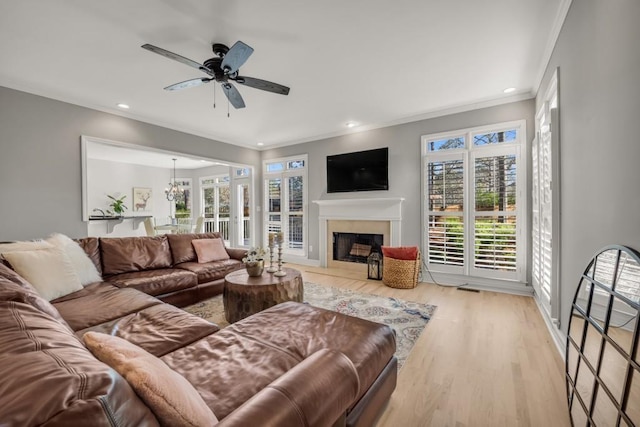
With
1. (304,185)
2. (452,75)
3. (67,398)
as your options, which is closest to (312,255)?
(304,185)

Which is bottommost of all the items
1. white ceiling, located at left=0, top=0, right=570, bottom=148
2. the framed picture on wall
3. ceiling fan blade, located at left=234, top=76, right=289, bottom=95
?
the framed picture on wall

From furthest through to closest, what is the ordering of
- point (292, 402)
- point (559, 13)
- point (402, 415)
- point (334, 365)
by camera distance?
point (559, 13), point (402, 415), point (334, 365), point (292, 402)

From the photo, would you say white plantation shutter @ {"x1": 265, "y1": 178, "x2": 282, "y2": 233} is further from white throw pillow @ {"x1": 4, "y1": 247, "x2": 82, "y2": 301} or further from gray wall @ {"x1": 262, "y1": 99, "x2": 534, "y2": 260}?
white throw pillow @ {"x1": 4, "y1": 247, "x2": 82, "y2": 301}

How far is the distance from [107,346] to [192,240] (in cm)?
330

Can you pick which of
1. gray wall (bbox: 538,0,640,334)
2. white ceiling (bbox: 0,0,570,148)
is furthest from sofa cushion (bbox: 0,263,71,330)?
gray wall (bbox: 538,0,640,334)

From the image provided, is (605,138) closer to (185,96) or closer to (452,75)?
(452,75)

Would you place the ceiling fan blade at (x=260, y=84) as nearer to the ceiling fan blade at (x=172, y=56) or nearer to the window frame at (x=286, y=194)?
the ceiling fan blade at (x=172, y=56)

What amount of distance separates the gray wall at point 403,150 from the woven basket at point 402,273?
58 cm

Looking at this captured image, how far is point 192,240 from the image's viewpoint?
3.99 meters

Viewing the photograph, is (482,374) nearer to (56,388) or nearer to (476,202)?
(56,388)

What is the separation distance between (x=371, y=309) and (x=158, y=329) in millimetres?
2199

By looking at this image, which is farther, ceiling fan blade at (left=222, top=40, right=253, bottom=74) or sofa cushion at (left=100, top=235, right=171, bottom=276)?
sofa cushion at (left=100, top=235, right=171, bottom=276)

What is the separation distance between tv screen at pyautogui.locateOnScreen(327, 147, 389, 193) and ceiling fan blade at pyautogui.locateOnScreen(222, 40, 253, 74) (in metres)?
2.92

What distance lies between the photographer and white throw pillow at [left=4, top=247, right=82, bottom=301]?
208 cm
